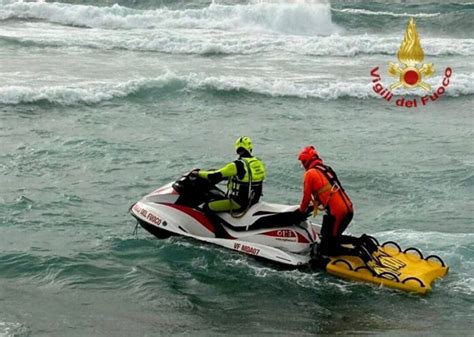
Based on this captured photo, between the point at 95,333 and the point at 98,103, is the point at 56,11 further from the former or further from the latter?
the point at 95,333

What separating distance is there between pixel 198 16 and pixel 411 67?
1249 centimetres

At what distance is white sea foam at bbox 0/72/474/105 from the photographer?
21.0m

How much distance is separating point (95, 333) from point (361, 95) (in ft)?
52.4

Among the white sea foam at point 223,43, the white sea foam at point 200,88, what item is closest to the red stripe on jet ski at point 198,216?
the white sea foam at point 200,88

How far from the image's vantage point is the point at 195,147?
55.5 feet

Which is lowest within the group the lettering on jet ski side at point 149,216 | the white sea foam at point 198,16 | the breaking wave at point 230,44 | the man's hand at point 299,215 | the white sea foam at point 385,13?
the lettering on jet ski side at point 149,216

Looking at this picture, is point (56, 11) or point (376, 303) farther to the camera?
point (56, 11)

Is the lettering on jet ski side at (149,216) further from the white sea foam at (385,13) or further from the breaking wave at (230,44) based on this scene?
the white sea foam at (385,13)

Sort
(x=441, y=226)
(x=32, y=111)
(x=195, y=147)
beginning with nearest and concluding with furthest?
(x=441, y=226), (x=195, y=147), (x=32, y=111)

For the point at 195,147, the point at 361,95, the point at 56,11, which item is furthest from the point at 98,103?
the point at 56,11

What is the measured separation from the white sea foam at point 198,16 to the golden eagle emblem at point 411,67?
4787mm

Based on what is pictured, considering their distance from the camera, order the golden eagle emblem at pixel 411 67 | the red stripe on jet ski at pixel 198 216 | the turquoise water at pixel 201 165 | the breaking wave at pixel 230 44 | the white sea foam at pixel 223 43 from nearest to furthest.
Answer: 1. the turquoise water at pixel 201 165
2. the red stripe on jet ski at pixel 198 216
3. the golden eagle emblem at pixel 411 67
4. the breaking wave at pixel 230 44
5. the white sea foam at pixel 223 43

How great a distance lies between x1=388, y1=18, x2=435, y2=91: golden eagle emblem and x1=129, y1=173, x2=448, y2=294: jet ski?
1455cm

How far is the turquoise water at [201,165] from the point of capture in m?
9.33
